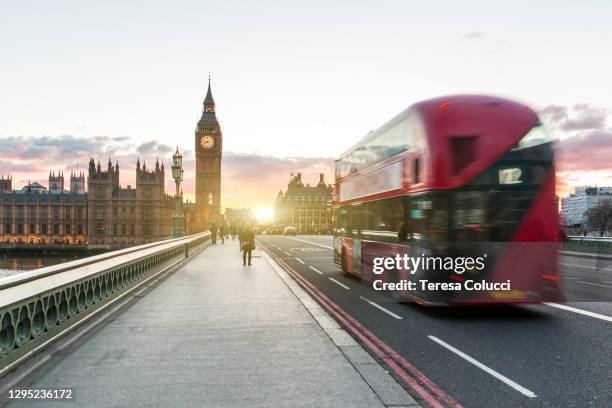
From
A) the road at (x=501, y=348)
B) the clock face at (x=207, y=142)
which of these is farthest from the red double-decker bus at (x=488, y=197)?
the clock face at (x=207, y=142)

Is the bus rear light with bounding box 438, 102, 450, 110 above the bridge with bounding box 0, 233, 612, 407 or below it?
above

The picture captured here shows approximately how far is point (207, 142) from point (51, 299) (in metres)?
156

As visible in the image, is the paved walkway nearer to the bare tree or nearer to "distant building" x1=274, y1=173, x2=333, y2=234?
the bare tree

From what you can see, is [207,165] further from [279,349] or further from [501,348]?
[501,348]

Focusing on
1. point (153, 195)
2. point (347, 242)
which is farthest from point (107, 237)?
point (347, 242)

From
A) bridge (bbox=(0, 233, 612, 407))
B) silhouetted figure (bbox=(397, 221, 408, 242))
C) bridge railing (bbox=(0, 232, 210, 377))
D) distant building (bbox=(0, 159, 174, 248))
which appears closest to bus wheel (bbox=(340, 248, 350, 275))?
bridge (bbox=(0, 233, 612, 407))

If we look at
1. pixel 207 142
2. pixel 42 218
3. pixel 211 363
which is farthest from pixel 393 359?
pixel 42 218

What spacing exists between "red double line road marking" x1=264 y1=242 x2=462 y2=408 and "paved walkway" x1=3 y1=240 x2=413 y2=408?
335mm

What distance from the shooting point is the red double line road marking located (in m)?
5.49

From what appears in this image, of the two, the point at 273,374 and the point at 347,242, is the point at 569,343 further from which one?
the point at 347,242

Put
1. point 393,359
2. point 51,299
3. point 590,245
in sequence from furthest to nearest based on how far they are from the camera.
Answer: point 590,245 → point 51,299 → point 393,359

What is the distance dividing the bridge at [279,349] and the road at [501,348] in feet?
0.10

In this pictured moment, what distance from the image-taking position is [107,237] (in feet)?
489

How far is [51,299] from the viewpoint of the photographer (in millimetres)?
7973
